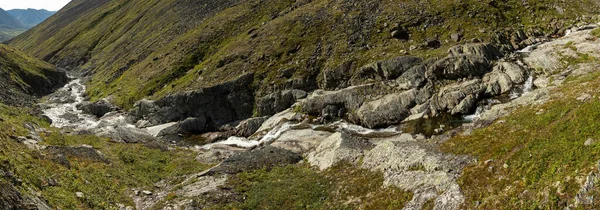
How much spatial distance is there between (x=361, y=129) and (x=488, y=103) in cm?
1842

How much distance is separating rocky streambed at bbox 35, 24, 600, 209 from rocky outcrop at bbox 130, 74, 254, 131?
208 millimetres

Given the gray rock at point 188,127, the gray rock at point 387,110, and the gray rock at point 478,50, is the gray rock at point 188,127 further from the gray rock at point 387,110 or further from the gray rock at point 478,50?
Result: the gray rock at point 478,50

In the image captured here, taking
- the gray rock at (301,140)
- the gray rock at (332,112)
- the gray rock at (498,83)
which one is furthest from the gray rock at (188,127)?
the gray rock at (498,83)

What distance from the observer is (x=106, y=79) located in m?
109

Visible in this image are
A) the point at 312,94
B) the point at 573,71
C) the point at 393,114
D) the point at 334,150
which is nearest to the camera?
the point at 334,150

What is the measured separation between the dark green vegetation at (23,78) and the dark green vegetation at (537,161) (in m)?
89.6

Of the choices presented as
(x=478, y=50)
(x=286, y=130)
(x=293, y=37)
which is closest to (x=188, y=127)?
(x=286, y=130)

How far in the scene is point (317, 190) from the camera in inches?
1168

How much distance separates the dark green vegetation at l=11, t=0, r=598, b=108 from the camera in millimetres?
69062

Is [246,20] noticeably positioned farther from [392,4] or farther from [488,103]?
[488,103]

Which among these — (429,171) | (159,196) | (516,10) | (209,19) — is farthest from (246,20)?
(429,171)

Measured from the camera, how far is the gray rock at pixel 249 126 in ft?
202

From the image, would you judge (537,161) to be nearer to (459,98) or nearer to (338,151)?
(338,151)

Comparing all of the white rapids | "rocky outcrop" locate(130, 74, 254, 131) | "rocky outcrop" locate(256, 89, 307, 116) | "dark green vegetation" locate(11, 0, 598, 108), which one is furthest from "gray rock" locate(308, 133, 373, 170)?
"rocky outcrop" locate(130, 74, 254, 131)
